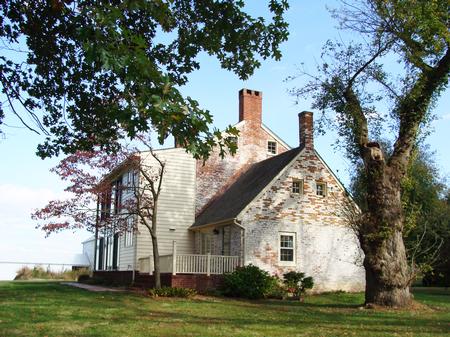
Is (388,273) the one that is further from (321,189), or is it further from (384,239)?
(321,189)

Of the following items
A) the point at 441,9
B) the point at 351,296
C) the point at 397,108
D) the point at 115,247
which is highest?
the point at 441,9

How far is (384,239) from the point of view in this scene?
15.9 m

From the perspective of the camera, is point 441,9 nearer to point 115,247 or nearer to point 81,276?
point 115,247

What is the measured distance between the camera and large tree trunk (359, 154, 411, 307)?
1584cm

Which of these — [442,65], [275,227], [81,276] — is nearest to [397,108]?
[442,65]

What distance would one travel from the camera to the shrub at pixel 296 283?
2066cm

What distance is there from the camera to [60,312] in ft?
42.1

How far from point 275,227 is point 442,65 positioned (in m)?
9.61

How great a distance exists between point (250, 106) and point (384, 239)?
14955mm

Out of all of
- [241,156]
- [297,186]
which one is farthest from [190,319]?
[241,156]

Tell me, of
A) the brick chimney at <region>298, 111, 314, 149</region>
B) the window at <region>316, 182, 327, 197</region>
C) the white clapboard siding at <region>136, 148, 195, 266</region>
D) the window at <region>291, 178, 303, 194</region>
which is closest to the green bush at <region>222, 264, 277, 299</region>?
the window at <region>291, 178, 303, 194</region>

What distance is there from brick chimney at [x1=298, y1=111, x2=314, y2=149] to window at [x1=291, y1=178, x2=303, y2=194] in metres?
1.65

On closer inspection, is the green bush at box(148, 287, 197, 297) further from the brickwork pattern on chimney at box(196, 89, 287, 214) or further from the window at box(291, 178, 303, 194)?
the brickwork pattern on chimney at box(196, 89, 287, 214)

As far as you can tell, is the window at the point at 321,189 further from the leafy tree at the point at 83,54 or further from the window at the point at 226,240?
the leafy tree at the point at 83,54
